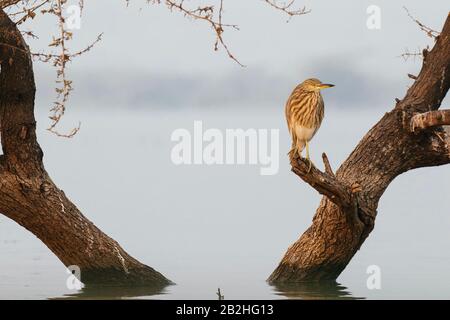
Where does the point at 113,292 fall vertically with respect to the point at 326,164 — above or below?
below

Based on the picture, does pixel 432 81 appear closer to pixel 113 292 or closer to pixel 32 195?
pixel 113 292

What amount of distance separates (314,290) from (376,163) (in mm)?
1625

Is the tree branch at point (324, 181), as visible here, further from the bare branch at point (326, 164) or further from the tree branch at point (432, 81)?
the tree branch at point (432, 81)

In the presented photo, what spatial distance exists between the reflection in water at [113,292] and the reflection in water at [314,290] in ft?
4.51

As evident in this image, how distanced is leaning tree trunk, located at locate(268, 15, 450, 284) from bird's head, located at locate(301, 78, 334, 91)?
3.93 ft

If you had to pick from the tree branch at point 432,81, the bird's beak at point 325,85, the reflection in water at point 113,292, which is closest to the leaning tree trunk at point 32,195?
the reflection in water at point 113,292

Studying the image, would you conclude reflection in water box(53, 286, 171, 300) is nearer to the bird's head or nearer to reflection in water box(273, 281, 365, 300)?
reflection in water box(273, 281, 365, 300)

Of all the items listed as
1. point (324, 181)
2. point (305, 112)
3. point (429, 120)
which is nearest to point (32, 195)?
point (305, 112)

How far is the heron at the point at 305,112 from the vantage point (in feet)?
34.2

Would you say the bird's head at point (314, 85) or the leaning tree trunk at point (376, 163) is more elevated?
the bird's head at point (314, 85)

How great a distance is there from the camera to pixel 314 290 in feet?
36.4

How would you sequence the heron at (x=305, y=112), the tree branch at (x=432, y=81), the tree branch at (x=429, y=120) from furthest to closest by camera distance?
1. the tree branch at (x=432, y=81)
2. the tree branch at (x=429, y=120)
3. the heron at (x=305, y=112)
